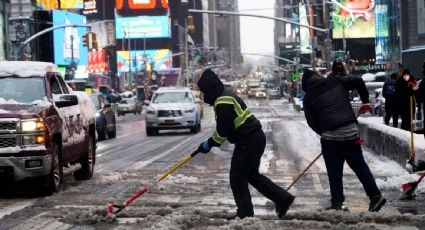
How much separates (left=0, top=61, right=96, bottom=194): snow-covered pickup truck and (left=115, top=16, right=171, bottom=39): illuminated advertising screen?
441ft

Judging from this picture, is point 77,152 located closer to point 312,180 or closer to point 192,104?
point 312,180

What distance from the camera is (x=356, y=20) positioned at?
82438mm

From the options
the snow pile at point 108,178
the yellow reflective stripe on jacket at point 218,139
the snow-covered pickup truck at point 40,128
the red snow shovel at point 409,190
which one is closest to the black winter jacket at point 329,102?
the yellow reflective stripe on jacket at point 218,139

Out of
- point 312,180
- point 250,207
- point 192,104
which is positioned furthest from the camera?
point 192,104

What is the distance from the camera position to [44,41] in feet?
265

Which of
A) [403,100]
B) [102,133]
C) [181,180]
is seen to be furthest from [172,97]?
[181,180]

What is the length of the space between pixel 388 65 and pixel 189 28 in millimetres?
28765

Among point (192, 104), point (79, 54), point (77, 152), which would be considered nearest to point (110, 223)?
point (77, 152)

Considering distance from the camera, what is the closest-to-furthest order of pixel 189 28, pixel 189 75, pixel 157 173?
1. pixel 157 173
2. pixel 189 28
3. pixel 189 75

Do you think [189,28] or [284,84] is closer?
[189,28]

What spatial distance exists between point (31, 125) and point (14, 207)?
1299mm

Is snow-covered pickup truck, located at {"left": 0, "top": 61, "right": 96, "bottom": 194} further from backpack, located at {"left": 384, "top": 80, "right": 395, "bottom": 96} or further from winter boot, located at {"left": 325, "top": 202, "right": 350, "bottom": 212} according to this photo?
backpack, located at {"left": 384, "top": 80, "right": 395, "bottom": 96}

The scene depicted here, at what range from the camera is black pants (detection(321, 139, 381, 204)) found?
9.03 m

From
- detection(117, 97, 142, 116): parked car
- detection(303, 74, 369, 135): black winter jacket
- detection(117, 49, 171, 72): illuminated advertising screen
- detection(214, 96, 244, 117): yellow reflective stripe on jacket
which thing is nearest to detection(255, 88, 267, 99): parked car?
detection(117, 49, 171, 72): illuminated advertising screen
